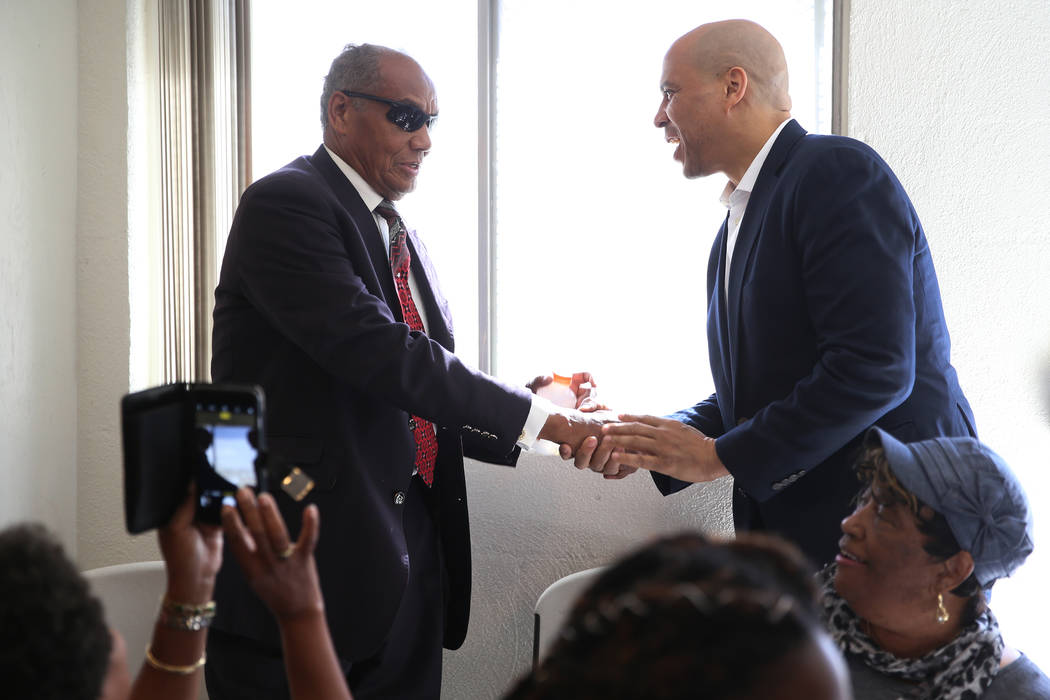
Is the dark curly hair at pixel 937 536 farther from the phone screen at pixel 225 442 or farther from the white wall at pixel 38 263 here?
the white wall at pixel 38 263

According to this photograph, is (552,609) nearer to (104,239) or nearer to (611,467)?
(611,467)

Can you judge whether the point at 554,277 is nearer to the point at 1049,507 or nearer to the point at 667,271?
the point at 667,271

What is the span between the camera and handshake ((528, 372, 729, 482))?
85.7 inches

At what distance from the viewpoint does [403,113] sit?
2.23 meters

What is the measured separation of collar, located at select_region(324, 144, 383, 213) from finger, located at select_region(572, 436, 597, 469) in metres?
0.78

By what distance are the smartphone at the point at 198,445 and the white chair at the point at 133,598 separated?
1378 millimetres

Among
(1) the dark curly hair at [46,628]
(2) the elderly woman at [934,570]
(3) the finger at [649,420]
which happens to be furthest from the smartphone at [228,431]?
(3) the finger at [649,420]

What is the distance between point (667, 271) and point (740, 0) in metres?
0.89

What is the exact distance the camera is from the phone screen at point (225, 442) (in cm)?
112

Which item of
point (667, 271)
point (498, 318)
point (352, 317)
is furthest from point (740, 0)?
point (352, 317)

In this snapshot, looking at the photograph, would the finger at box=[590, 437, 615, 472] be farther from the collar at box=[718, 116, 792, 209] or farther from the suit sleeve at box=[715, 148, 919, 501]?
the collar at box=[718, 116, 792, 209]

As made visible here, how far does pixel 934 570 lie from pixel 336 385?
124 cm

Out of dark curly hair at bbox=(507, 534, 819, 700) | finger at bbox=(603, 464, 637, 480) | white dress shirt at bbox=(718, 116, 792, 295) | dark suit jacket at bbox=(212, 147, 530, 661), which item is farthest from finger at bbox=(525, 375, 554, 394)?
dark curly hair at bbox=(507, 534, 819, 700)

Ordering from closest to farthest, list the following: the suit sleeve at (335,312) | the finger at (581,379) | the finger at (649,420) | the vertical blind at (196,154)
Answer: the suit sleeve at (335,312) → the finger at (649,420) → the finger at (581,379) → the vertical blind at (196,154)
